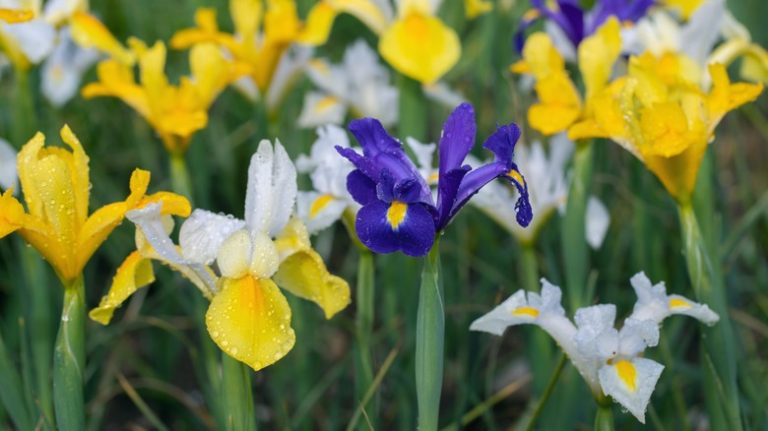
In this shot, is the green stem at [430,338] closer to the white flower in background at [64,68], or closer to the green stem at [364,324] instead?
the green stem at [364,324]

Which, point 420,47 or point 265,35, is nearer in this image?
point 420,47

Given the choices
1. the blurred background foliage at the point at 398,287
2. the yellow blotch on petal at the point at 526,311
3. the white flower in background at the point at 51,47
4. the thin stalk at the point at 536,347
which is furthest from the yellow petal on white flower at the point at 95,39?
the yellow blotch on petal at the point at 526,311

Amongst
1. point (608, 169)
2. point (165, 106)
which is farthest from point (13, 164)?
point (608, 169)

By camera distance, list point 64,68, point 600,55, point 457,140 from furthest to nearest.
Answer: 1. point 64,68
2. point 600,55
3. point 457,140

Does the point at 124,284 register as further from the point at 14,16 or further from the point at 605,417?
the point at 605,417

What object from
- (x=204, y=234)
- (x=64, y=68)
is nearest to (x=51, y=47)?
(x=64, y=68)

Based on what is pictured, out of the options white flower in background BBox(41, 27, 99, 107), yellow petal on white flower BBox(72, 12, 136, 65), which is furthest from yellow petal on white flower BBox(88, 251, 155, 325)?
white flower in background BBox(41, 27, 99, 107)
